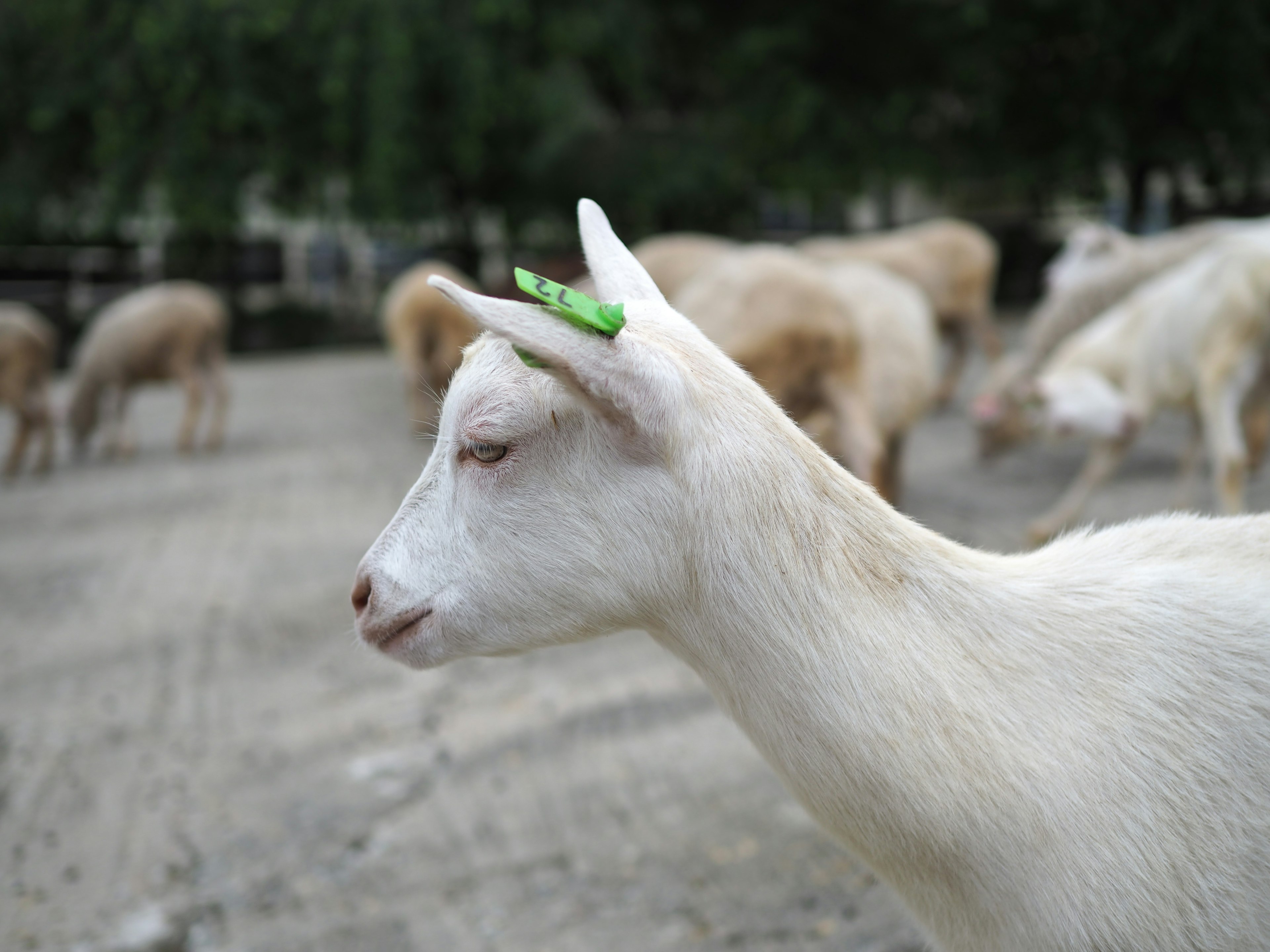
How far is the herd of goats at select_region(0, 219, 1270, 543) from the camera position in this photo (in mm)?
4844

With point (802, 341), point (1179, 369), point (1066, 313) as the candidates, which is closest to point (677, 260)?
point (802, 341)

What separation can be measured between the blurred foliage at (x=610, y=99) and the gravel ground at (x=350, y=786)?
860 centimetres

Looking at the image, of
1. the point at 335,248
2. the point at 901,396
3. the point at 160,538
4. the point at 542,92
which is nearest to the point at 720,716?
the point at 901,396

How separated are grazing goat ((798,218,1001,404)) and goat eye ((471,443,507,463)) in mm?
9050

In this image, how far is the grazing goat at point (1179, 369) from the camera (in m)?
5.04

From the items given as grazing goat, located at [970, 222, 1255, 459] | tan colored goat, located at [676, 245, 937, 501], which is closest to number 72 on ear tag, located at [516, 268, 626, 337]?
tan colored goat, located at [676, 245, 937, 501]

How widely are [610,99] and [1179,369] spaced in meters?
12.1

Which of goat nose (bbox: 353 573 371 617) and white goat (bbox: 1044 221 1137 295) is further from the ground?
white goat (bbox: 1044 221 1137 295)

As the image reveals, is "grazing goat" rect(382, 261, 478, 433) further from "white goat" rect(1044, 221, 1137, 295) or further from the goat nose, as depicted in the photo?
the goat nose

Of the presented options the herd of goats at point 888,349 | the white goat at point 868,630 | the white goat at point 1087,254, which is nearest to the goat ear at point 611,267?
the white goat at point 868,630

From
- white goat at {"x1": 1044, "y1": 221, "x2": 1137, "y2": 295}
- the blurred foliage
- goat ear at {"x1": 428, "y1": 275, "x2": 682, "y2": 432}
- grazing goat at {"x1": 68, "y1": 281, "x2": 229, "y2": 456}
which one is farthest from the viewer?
the blurred foliage

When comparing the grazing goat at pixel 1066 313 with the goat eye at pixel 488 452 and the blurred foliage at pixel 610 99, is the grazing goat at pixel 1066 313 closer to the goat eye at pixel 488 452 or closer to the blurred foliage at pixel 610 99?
the blurred foliage at pixel 610 99

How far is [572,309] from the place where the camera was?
4.46 feet

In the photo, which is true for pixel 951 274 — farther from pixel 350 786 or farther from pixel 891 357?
pixel 350 786
